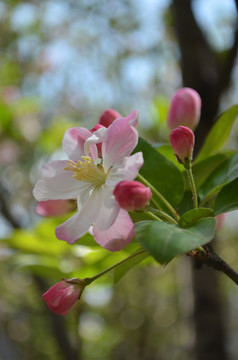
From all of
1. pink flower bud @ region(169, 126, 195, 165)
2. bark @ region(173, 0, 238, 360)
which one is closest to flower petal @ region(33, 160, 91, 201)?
pink flower bud @ region(169, 126, 195, 165)

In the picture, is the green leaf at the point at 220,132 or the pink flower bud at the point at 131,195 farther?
the green leaf at the point at 220,132

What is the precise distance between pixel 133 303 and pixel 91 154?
2.61m

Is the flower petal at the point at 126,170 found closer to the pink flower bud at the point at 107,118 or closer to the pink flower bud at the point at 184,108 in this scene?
the pink flower bud at the point at 107,118

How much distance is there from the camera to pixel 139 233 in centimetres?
36

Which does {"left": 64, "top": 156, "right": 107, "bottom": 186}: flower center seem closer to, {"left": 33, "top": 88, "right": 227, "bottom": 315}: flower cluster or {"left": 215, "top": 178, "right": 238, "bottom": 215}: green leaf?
{"left": 33, "top": 88, "right": 227, "bottom": 315}: flower cluster

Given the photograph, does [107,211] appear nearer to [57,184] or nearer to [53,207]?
[57,184]

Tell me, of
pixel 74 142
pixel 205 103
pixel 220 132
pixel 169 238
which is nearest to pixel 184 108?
pixel 220 132

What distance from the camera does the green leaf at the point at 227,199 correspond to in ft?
1.53

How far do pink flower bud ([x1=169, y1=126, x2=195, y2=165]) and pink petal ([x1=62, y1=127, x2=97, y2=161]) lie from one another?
105 millimetres

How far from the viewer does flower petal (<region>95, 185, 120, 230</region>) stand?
0.41 metres

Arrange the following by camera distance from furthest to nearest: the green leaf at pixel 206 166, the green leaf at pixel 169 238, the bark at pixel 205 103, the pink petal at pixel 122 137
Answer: the bark at pixel 205 103, the green leaf at pixel 206 166, the pink petal at pixel 122 137, the green leaf at pixel 169 238

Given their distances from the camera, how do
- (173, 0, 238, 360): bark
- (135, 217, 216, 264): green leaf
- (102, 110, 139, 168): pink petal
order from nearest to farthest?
(135, 217, 216, 264): green leaf
(102, 110, 139, 168): pink petal
(173, 0, 238, 360): bark

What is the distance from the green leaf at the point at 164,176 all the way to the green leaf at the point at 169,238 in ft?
0.38

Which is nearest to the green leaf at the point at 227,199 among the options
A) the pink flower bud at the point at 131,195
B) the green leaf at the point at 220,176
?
the green leaf at the point at 220,176
